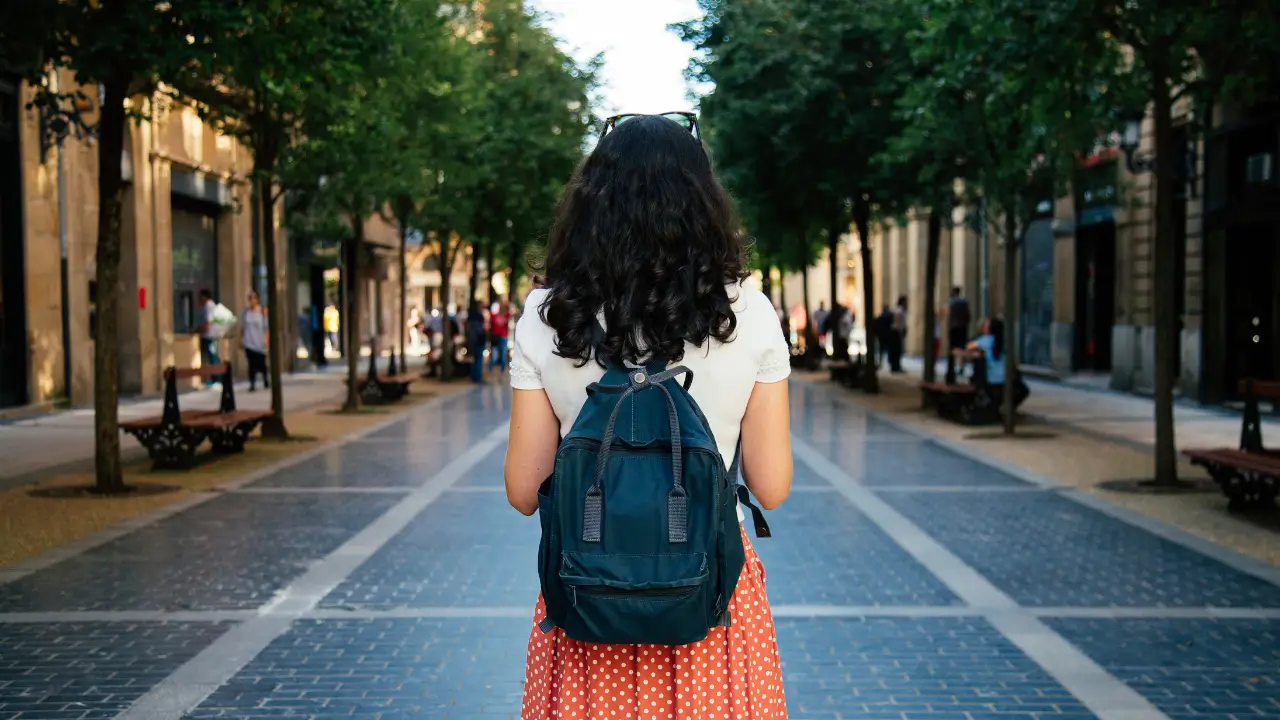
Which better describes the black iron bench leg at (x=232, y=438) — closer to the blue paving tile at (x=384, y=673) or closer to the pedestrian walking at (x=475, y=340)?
the blue paving tile at (x=384, y=673)

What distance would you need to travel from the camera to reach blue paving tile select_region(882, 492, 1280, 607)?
7.45m

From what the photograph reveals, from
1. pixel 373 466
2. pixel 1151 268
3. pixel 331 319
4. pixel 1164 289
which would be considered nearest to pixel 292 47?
pixel 373 466

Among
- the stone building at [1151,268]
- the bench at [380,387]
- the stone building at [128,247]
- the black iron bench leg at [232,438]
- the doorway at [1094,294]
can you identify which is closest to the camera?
the black iron bench leg at [232,438]

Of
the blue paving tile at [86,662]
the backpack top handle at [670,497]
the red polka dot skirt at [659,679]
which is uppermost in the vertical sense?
the backpack top handle at [670,497]

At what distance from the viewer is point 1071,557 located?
862 centimetres

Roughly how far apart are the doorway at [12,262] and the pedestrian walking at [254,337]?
644cm

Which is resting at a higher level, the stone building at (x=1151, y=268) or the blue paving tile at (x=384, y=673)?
the stone building at (x=1151, y=268)

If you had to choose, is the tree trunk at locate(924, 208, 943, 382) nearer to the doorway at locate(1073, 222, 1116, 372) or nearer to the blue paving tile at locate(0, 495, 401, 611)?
the doorway at locate(1073, 222, 1116, 372)

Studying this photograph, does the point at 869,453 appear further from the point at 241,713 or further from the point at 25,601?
the point at 241,713

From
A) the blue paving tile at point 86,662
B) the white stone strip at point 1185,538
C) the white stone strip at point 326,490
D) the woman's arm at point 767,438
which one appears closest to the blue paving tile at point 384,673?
the blue paving tile at point 86,662

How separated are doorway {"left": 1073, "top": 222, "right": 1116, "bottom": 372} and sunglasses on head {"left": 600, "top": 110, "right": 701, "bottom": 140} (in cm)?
2912

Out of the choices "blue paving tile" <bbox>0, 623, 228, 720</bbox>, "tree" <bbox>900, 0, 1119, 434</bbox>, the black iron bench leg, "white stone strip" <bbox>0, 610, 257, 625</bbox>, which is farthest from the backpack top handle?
the black iron bench leg

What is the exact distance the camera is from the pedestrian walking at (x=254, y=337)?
87.7ft

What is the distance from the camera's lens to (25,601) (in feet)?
24.1
